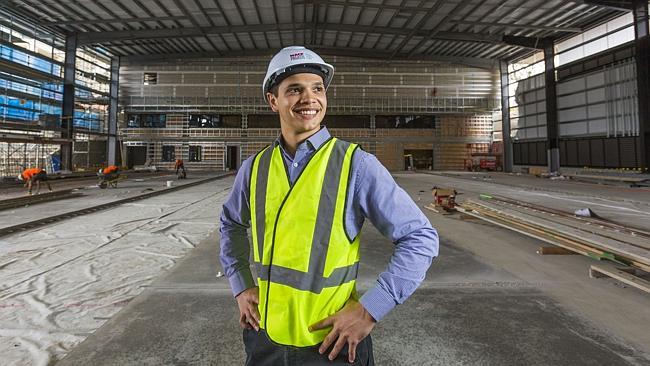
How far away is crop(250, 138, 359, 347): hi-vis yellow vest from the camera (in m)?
1.08

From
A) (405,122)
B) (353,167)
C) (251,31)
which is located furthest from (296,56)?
(405,122)

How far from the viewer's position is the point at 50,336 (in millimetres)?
2482

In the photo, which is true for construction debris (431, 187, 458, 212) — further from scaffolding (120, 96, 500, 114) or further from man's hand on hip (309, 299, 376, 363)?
scaffolding (120, 96, 500, 114)

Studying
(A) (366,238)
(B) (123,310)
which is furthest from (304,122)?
(A) (366,238)

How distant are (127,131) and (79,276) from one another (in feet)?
94.3

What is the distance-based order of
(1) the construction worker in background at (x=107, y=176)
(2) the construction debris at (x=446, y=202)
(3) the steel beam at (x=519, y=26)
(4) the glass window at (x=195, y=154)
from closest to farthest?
(2) the construction debris at (x=446, y=202) → (1) the construction worker in background at (x=107, y=176) → (3) the steel beam at (x=519, y=26) → (4) the glass window at (x=195, y=154)

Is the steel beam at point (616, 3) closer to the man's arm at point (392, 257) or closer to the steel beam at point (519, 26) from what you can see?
the steel beam at point (519, 26)

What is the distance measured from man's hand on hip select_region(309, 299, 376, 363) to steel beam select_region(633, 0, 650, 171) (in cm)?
2159

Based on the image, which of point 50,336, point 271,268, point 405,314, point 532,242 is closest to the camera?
point 271,268

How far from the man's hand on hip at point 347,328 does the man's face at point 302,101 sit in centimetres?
69

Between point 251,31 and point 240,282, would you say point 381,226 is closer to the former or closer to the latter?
point 240,282

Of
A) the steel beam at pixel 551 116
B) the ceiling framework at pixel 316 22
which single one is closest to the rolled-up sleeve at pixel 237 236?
the ceiling framework at pixel 316 22

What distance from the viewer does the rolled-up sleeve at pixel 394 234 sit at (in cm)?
106

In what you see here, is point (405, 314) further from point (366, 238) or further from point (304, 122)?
point (366, 238)
